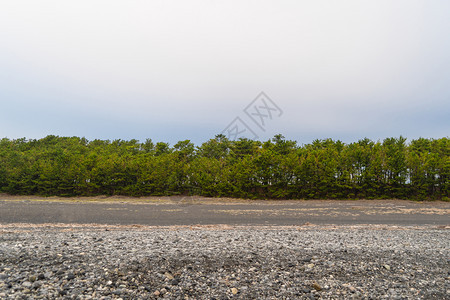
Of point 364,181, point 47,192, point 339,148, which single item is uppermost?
point 339,148

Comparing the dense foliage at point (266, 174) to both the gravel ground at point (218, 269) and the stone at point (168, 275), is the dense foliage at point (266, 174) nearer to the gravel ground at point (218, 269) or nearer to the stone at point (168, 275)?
the gravel ground at point (218, 269)

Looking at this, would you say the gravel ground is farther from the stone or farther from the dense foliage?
the dense foliage

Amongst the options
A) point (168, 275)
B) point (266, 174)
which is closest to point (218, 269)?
→ point (168, 275)

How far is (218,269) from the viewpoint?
19.7 ft

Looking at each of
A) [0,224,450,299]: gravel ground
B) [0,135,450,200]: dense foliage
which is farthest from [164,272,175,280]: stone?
[0,135,450,200]: dense foliage

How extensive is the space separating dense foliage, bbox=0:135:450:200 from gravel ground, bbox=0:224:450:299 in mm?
17138

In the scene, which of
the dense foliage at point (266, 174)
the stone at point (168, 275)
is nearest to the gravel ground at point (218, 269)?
the stone at point (168, 275)

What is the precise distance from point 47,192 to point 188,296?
3134 centimetres

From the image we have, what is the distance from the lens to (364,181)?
2458 centimetres

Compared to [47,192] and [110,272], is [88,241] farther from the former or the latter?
[47,192]

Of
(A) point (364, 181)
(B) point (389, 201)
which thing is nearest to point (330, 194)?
(A) point (364, 181)

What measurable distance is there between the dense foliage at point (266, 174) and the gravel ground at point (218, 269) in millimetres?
17138

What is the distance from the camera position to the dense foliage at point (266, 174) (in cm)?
2428

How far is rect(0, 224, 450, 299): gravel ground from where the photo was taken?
16.6 ft
